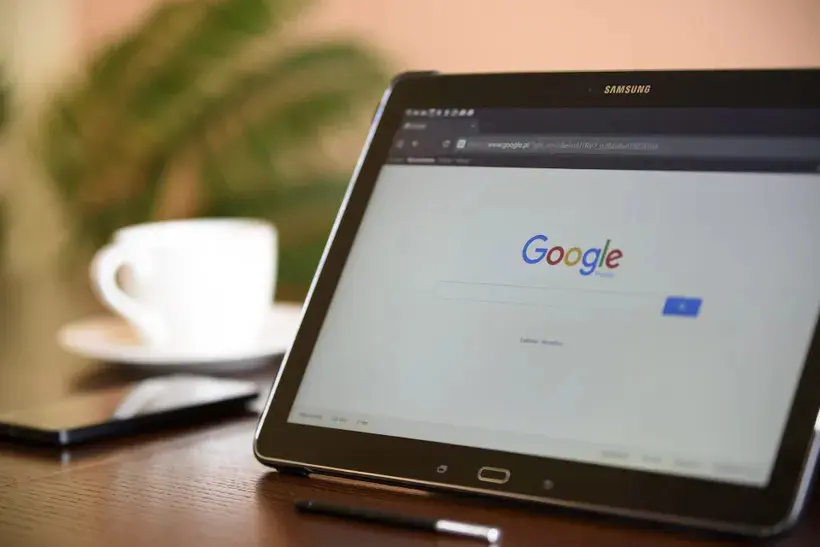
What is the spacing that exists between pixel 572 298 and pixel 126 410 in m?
0.30

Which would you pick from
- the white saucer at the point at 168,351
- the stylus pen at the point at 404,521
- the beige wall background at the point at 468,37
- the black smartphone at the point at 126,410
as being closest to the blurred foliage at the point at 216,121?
the beige wall background at the point at 468,37

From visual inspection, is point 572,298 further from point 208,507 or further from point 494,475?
point 208,507

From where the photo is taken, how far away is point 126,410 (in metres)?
0.65

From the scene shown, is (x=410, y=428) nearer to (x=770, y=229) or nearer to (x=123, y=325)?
(x=770, y=229)

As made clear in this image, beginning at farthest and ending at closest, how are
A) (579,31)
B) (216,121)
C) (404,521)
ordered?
(216,121) < (579,31) < (404,521)

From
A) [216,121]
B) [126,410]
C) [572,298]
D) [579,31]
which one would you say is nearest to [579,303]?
[572,298]

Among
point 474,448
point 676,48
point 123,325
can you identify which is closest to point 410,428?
point 474,448

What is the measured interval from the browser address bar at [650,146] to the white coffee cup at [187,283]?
32 cm

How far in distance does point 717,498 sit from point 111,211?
4.57ft

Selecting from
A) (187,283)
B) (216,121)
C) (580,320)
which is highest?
(580,320)

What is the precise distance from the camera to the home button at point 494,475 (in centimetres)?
47

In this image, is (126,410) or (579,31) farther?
(579,31)

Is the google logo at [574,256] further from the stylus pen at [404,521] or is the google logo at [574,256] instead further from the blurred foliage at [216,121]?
the blurred foliage at [216,121]

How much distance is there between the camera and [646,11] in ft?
4.75
